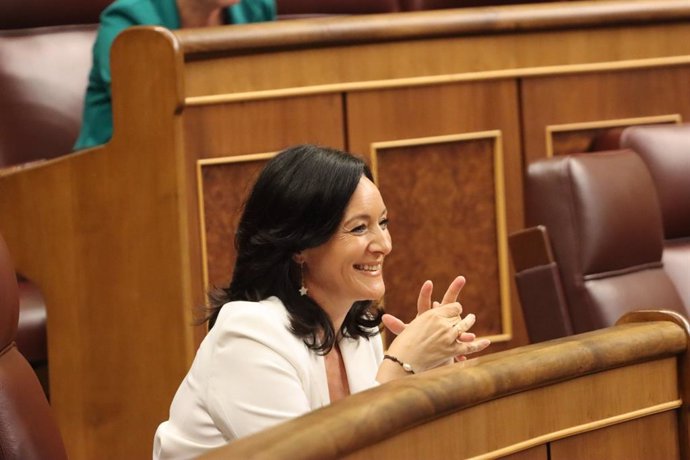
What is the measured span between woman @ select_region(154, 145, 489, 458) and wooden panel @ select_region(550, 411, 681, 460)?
0.10m

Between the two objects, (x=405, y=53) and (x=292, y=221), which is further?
(x=405, y=53)

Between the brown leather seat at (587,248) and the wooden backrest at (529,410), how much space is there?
0.25 meters

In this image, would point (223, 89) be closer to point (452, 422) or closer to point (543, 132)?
point (543, 132)

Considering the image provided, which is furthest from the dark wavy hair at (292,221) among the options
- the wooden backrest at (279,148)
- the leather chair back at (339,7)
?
the leather chair back at (339,7)

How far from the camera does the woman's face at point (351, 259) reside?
682mm

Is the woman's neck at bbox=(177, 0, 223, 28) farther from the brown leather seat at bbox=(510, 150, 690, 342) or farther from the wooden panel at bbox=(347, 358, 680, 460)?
the wooden panel at bbox=(347, 358, 680, 460)

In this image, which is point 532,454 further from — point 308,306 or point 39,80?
point 39,80

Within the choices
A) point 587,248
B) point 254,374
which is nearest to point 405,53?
point 587,248

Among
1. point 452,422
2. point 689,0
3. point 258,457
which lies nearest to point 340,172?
point 452,422

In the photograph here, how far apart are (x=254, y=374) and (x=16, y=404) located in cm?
11

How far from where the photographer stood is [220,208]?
0.95 metres

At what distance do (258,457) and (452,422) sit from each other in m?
0.14

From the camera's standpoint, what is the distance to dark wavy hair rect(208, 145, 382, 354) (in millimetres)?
670

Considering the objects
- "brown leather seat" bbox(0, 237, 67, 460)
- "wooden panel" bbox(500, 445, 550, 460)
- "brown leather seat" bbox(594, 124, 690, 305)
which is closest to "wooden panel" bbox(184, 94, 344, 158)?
"brown leather seat" bbox(594, 124, 690, 305)
